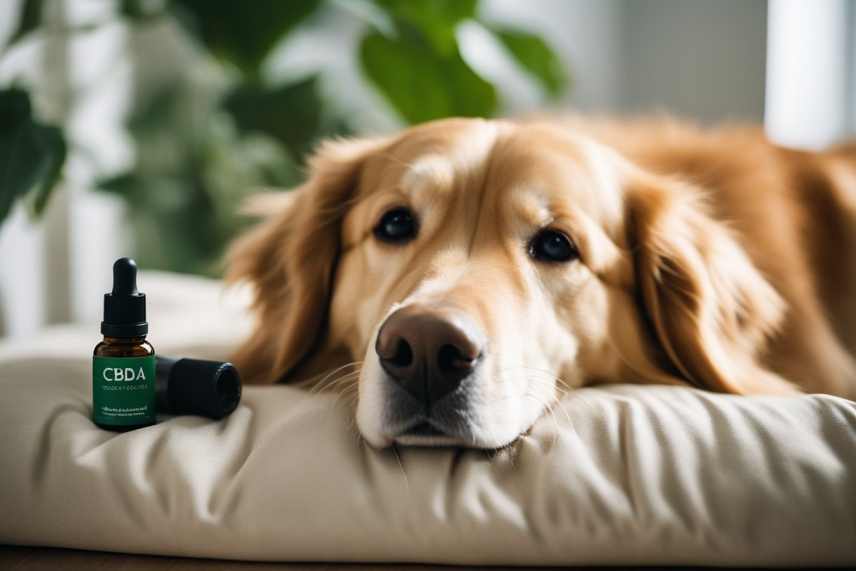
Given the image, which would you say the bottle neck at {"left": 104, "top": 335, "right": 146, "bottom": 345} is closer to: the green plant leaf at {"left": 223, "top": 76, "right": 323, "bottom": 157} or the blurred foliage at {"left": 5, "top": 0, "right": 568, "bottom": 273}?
the blurred foliage at {"left": 5, "top": 0, "right": 568, "bottom": 273}

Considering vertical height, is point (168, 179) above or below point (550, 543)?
above

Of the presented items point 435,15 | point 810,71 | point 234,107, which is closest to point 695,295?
point 435,15

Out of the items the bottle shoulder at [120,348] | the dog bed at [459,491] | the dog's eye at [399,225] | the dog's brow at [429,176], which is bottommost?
the dog bed at [459,491]

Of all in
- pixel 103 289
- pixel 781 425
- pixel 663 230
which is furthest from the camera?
pixel 103 289

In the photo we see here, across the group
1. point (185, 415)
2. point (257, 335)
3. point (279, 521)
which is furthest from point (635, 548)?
point (257, 335)

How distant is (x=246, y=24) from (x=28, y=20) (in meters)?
0.59

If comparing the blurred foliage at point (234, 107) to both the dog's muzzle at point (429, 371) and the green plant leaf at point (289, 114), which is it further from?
the dog's muzzle at point (429, 371)

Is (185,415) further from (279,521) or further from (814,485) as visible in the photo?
(814,485)

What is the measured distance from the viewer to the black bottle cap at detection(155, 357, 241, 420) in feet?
4.31

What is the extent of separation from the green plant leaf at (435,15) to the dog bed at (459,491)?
158cm

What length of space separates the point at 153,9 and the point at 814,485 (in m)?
2.41

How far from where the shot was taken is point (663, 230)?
5.53 feet

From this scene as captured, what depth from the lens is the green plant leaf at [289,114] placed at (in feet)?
8.86

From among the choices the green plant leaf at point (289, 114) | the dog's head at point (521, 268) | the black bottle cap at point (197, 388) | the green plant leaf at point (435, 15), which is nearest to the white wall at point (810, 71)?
the green plant leaf at point (435, 15)
